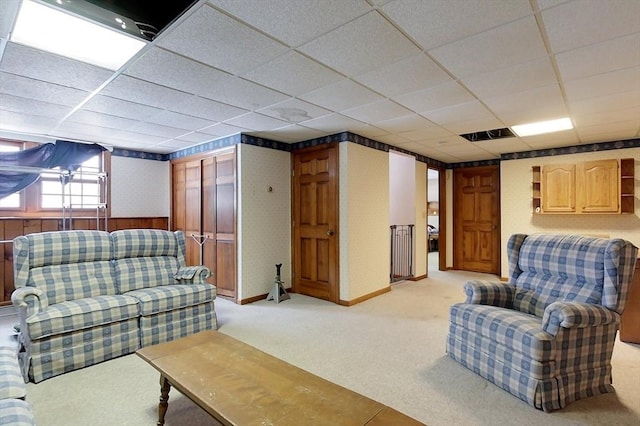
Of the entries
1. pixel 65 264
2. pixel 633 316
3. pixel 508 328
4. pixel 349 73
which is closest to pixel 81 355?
pixel 65 264

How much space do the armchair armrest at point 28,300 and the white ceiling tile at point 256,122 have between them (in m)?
2.47

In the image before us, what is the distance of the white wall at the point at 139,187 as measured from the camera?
561 centimetres

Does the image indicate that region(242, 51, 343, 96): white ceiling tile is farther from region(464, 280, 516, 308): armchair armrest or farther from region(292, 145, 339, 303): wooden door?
region(464, 280, 516, 308): armchair armrest

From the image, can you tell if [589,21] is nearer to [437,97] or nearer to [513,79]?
[513,79]

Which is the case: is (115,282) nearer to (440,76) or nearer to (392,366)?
(392,366)

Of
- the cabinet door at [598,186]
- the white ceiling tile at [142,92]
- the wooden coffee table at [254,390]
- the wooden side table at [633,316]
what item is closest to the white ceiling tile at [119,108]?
the white ceiling tile at [142,92]

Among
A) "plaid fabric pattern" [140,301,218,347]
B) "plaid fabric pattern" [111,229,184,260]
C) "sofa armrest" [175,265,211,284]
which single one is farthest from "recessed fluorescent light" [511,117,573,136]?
"plaid fabric pattern" [111,229,184,260]

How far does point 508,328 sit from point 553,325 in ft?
0.90

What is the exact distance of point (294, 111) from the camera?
361 centimetres

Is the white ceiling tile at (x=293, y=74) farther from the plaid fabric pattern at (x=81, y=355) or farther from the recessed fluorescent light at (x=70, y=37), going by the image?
the plaid fabric pattern at (x=81, y=355)

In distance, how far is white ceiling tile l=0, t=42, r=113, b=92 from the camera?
230cm

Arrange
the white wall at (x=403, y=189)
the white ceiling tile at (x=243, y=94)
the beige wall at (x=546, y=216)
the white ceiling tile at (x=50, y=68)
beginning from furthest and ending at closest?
the white wall at (x=403, y=189) → the beige wall at (x=546, y=216) → the white ceiling tile at (x=243, y=94) → the white ceiling tile at (x=50, y=68)

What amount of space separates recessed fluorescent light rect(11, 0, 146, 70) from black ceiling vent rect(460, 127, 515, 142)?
416cm

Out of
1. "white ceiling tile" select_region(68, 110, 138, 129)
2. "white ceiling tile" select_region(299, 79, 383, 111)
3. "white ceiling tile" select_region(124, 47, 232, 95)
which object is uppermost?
"white ceiling tile" select_region(68, 110, 138, 129)
